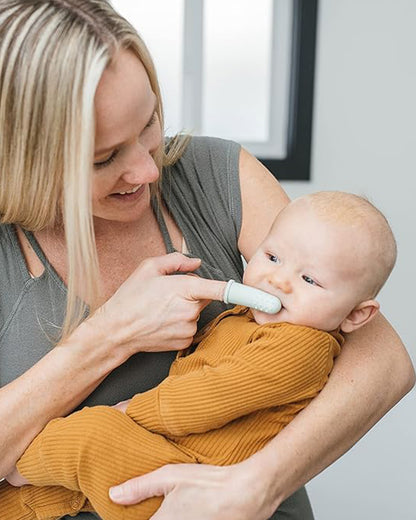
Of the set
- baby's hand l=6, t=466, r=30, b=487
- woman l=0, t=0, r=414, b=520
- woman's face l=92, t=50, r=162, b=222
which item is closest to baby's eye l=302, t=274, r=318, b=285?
woman l=0, t=0, r=414, b=520

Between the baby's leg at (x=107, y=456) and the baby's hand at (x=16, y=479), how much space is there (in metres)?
0.10

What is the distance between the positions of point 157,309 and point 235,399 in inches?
7.8

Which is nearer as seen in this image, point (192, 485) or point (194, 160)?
point (192, 485)

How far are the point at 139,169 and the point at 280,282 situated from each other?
0.26 metres

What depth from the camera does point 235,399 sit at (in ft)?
3.41

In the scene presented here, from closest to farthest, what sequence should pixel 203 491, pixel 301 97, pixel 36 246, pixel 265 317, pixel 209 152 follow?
pixel 203 491 → pixel 265 317 → pixel 36 246 → pixel 209 152 → pixel 301 97

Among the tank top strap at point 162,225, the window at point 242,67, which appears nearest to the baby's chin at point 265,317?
the tank top strap at point 162,225

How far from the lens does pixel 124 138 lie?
1.10 m

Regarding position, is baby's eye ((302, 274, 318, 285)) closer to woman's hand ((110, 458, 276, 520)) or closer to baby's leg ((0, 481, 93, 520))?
woman's hand ((110, 458, 276, 520))

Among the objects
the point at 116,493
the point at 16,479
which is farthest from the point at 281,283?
the point at 16,479

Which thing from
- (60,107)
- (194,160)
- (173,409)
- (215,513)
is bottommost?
(215,513)

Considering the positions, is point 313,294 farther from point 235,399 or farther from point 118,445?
point 118,445

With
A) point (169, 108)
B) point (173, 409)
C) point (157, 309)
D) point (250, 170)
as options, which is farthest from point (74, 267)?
point (169, 108)

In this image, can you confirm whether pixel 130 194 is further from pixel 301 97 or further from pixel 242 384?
pixel 301 97
